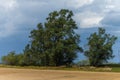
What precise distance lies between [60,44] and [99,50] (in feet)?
23.6

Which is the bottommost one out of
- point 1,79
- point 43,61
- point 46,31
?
point 1,79

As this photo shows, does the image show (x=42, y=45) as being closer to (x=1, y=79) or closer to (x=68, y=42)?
(x=68, y=42)

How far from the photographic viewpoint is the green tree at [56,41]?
66.0 metres

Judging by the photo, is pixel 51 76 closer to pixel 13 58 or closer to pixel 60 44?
pixel 60 44

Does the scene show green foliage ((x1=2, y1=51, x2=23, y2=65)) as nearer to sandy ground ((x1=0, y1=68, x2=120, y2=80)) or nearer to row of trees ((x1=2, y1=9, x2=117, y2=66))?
row of trees ((x1=2, y1=9, x2=117, y2=66))

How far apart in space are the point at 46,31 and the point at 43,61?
17.9ft

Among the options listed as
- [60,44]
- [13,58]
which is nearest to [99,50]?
[60,44]

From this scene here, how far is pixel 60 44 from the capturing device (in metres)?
65.6

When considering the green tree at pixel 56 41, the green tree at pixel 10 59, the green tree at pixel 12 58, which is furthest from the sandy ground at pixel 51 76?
the green tree at pixel 10 59

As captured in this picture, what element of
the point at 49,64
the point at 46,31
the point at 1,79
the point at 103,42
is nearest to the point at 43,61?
the point at 49,64

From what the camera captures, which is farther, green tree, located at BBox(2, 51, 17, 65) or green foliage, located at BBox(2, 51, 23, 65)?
green tree, located at BBox(2, 51, 17, 65)

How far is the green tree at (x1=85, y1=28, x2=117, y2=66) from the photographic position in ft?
220

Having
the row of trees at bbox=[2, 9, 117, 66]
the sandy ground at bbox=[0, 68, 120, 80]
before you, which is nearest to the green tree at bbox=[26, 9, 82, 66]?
the row of trees at bbox=[2, 9, 117, 66]

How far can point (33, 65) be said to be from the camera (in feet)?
223
